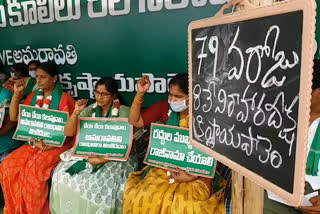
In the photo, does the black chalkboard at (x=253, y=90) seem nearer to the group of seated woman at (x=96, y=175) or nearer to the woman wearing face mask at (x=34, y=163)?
the group of seated woman at (x=96, y=175)

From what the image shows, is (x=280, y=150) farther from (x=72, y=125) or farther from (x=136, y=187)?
(x=72, y=125)

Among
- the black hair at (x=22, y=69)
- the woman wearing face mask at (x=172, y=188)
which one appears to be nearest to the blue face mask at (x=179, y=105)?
the woman wearing face mask at (x=172, y=188)

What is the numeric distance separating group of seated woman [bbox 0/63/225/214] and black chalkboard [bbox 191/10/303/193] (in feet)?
2.21

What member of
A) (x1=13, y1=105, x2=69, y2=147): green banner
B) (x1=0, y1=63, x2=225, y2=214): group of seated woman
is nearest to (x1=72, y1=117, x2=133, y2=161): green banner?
(x1=0, y1=63, x2=225, y2=214): group of seated woman

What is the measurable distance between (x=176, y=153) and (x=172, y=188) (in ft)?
0.71

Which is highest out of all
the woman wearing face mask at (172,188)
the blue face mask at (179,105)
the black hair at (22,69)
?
the black hair at (22,69)

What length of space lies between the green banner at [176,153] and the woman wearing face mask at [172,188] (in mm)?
69

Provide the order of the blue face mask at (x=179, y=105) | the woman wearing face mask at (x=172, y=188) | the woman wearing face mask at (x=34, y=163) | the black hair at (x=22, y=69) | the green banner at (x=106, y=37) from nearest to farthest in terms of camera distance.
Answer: the woman wearing face mask at (x=172, y=188) < the blue face mask at (x=179, y=105) < the woman wearing face mask at (x=34, y=163) < the green banner at (x=106, y=37) < the black hair at (x=22, y=69)

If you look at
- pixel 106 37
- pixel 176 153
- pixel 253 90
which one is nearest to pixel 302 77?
pixel 253 90

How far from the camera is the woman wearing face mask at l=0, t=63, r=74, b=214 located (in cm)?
240

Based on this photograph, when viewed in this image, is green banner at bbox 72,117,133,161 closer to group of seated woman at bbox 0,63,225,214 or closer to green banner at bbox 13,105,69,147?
group of seated woman at bbox 0,63,225,214

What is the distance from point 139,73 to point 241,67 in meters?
1.84

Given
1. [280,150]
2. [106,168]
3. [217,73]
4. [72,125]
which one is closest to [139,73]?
[72,125]

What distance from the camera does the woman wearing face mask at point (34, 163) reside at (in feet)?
7.89
